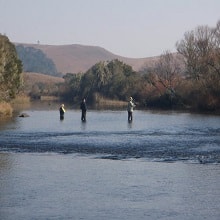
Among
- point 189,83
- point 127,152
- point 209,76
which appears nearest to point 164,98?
point 189,83

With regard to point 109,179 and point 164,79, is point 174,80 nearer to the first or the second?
point 164,79

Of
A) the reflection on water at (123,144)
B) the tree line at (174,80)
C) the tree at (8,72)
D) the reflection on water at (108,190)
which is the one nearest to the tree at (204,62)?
the tree line at (174,80)

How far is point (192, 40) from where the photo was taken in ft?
253

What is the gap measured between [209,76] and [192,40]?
1143 cm

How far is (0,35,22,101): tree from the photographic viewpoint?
177 ft

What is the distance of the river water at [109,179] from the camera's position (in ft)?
35.7

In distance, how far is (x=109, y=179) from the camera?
14.6 meters

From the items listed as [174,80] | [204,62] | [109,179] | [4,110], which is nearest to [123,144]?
[109,179]

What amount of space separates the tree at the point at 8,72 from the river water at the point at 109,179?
29.5m

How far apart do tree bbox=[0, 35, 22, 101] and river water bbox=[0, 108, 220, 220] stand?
2953 centimetres

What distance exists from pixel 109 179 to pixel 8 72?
44.5m

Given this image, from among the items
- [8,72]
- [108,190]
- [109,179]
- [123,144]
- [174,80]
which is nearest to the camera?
[108,190]

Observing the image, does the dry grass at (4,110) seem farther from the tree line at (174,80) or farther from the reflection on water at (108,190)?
the reflection on water at (108,190)

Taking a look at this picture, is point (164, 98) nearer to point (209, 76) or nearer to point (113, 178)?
point (209, 76)
